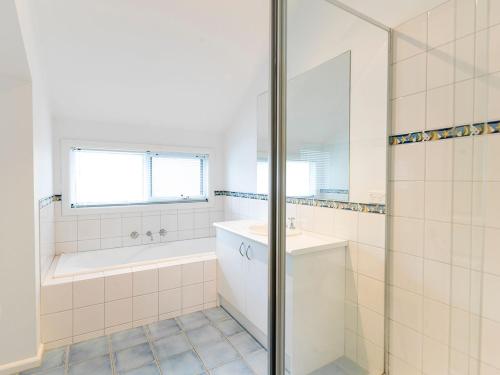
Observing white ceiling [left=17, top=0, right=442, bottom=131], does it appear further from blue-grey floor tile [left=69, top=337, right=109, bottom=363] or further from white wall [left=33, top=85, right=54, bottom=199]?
blue-grey floor tile [left=69, top=337, right=109, bottom=363]

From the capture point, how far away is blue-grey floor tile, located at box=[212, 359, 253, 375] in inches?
71.9

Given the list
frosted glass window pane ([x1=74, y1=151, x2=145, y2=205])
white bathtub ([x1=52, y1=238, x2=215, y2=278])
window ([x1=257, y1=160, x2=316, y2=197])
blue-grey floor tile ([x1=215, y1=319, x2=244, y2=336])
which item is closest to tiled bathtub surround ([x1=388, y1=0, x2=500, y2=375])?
window ([x1=257, y1=160, x2=316, y2=197])

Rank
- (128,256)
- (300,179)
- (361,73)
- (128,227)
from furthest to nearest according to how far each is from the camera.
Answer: (128,227), (128,256), (361,73), (300,179)

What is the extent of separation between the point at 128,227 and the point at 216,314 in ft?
4.71

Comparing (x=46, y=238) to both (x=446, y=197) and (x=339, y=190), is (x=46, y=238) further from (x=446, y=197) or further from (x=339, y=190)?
(x=446, y=197)

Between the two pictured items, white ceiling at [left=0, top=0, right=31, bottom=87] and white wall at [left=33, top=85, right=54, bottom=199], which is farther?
white wall at [left=33, top=85, right=54, bottom=199]

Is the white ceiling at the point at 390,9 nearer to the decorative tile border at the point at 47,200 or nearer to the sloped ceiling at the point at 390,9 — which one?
the sloped ceiling at the point at 390,9

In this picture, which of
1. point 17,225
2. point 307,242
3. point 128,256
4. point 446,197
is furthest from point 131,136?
point 446,197

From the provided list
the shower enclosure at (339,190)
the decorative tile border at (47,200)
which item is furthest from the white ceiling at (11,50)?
the shower enclosure at (339,190)

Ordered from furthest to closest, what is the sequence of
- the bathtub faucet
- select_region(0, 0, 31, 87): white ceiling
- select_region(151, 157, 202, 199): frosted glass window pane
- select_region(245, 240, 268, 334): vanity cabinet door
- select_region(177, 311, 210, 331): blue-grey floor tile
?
select_region(151, 157, 202, 199): frosted glass window pane
the bathtub faucet
select_region(177, 311, 210, 331): blue-grey floor tile
select_region(245, 240, 268, 334): vanity cabinet door
select_region(0, 0, 31, 87): white ceiling

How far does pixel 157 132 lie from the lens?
339cm

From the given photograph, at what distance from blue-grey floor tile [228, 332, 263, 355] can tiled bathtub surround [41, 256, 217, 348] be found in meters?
0.57

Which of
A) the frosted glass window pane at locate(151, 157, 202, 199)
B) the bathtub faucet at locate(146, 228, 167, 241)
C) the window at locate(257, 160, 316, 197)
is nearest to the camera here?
the window at locate(257, 160, 316, 197)

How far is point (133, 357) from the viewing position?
1993 mm
